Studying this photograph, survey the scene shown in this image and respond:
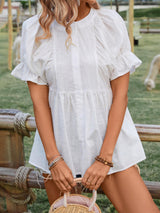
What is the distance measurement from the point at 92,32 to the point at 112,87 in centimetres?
20

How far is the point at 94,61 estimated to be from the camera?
3.62 feet

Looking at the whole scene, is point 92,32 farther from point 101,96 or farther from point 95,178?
point 95,178

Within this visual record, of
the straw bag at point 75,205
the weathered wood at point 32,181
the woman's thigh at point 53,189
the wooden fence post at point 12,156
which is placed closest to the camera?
the straw bag at point 75,205

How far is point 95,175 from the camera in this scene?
1087 mm

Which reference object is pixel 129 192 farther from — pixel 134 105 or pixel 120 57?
pixel 134 105

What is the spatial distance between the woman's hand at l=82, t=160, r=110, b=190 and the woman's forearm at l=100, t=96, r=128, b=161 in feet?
0.12

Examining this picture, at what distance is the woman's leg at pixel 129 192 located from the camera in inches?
43.2

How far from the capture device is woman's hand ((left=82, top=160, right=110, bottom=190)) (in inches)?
42.7

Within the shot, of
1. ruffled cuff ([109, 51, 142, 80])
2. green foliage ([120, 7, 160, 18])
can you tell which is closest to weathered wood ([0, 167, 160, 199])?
ruffled cuff ([109, 51, 142, 80])

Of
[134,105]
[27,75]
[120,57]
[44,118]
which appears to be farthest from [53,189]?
[134,105]

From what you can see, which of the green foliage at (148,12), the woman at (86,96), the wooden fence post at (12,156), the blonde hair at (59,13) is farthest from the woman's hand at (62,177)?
the green foliage at (148,12)

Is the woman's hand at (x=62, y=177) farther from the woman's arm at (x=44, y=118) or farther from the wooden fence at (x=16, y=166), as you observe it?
the wooden fence at (x=16, y=166)

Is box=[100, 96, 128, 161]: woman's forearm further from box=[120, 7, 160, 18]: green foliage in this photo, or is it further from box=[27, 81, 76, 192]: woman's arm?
box=[120, 7, 160, 18]: green foliage

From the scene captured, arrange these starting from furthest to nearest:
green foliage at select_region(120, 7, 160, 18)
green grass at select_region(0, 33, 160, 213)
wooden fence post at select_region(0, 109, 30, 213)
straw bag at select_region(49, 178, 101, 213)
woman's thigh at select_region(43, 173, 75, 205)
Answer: green foliage at select_region(120, 7, 160, 18)
green grass at select_region(0, 33, 160, 213)
wooden fence post at select_region(0, 109, 30, 213)
woman's thigh at select_region(43, 173, 75, 205)
straw bag at select_region(49, 178, 101, 213)
